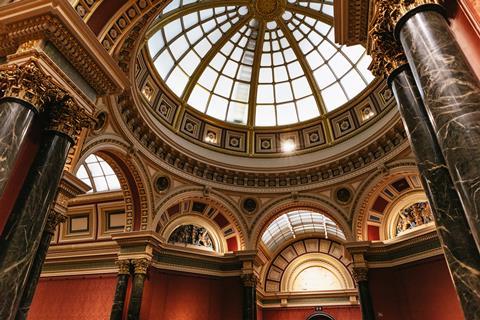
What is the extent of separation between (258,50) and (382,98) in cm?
673

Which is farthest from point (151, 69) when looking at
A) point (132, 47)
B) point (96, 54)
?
point (96, 54)

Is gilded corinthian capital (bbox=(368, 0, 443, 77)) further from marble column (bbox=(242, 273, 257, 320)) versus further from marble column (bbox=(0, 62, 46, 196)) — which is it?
marble column (bbox=(242, 273, 257, 320))

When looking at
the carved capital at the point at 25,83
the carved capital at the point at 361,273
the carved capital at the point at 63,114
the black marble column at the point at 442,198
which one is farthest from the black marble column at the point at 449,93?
the carved capital at the point at 361,273

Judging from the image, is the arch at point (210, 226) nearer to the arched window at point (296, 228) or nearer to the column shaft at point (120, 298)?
the column shaft at point (120, 298)

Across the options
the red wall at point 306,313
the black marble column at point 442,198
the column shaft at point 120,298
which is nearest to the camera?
the black marble column at point 442,198

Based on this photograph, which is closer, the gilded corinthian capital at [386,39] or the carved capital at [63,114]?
the gilded corinthian capital at [386,39]

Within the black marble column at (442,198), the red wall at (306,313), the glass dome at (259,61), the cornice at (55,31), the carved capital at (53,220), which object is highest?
the glass dome at (259,61)

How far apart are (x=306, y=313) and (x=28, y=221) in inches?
755

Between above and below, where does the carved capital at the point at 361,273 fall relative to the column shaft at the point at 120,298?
above

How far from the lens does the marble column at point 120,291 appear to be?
36.0 feet

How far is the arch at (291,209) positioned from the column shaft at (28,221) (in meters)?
10.2

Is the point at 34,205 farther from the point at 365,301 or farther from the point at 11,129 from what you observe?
the point at 365,301

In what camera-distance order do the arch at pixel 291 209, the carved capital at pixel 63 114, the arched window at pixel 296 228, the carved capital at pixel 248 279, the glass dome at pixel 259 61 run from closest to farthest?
the carved capital at pixel 63 114 → the carved capital at pixel 248 279 → the arch at pixel 291 209 → the glass dome at pixel 259 61 → the arched window at pixel 296 228

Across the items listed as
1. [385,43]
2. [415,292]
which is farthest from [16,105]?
[415,292]
